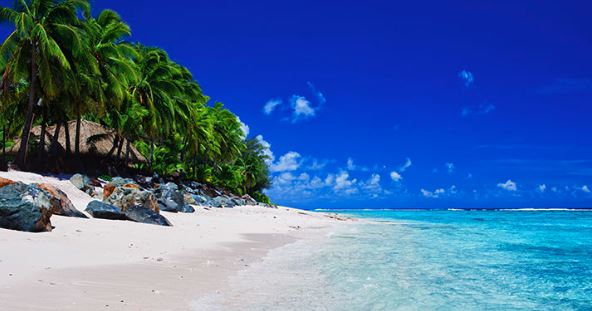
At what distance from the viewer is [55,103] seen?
24750mm

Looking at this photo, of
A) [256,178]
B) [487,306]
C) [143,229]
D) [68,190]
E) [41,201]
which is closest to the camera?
[487,306]

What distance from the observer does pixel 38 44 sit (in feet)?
72.3

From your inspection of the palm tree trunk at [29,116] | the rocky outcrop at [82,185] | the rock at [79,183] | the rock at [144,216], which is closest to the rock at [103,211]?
the rock at [144,216]

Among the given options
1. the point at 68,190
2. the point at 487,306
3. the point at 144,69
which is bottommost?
the point at 487,306

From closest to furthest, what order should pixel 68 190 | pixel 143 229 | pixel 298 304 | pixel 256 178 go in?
pixel 298 304 → pixel 143 229 → pixel 68 190 → pixel 256 178

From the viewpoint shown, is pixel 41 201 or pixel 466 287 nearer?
pixel 466 287

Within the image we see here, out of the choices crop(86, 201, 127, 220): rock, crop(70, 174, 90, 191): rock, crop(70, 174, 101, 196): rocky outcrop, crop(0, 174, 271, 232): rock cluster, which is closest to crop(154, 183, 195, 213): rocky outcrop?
crop(0, 174, 271, 232): rock cluster

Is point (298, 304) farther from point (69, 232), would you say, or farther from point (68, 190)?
point (68, 190)

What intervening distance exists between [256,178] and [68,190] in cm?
3845

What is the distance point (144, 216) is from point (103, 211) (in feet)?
3.52

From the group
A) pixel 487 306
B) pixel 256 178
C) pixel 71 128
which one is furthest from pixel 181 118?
pixel 487 306

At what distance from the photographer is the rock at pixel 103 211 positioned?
A: 1138cm

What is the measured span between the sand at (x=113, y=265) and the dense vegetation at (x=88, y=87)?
14.1 metres

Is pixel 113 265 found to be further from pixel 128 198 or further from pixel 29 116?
pixel 29 116
